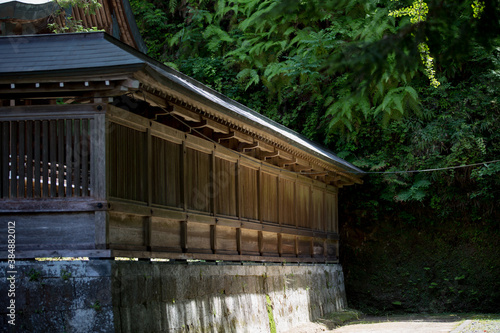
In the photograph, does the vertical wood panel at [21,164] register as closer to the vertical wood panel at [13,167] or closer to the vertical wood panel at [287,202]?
the vertical wood panel at [13,167]

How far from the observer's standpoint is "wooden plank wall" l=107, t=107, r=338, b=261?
32.6ft

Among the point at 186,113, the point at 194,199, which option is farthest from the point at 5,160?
the point at 194,199

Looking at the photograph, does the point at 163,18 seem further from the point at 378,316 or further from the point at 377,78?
the point at 377,78

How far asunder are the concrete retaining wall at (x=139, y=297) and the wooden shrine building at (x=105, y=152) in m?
0.30

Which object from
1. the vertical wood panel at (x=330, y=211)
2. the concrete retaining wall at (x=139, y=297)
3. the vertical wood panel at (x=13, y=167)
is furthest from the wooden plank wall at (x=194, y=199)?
the vertical wood panel at (x=330, y=211)

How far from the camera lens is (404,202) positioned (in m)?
23.0

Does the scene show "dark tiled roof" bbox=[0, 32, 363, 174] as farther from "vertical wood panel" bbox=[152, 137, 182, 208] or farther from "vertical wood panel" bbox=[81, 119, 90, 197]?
"vertical wood panel" bbox=[152, 137, 182, 208]

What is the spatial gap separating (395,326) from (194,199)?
852 centimetres

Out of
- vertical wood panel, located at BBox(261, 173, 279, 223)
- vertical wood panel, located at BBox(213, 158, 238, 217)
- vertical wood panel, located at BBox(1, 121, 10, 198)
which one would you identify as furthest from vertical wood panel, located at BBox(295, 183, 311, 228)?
vertical wood panel, located at BBox(1, 121, 10, 198)

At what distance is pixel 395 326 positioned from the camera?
1753cm

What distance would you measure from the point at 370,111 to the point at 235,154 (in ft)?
33.5

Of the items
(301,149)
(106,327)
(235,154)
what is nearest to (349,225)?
(301,149)

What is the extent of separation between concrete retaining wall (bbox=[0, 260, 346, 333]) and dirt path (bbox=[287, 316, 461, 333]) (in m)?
2.55

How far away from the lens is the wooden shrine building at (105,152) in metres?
9.16
